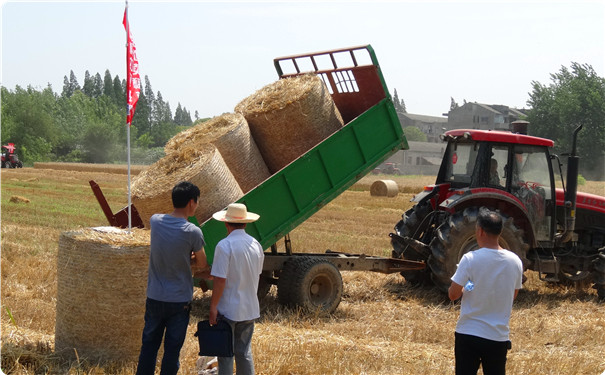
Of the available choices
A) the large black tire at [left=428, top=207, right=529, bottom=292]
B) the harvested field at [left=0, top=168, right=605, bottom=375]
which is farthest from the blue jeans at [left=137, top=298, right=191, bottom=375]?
the large black tire at [left=428, top=207, right=529, bottom=292]

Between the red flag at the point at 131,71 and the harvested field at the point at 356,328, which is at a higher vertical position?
the red flag at the point at 131,71

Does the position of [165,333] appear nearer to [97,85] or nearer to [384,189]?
[384,189]

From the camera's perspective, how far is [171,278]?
5.14 meters

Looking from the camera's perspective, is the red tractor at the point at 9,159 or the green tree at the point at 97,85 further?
the green tree at the point at 97,85

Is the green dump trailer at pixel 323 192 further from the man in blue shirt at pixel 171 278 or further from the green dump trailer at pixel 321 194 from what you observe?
the man in blue shirt at pixel 171 278

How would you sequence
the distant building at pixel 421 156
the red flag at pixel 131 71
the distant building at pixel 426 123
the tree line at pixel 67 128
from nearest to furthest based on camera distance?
the red flag at pixel 131 71 → the tree line at pixel 67 128 → the distant building at pixel 421 156 → the distant building at pixel 426 123

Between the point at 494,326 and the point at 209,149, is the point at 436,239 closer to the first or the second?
the point at 209,149

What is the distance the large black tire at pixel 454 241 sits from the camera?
9.34 metres

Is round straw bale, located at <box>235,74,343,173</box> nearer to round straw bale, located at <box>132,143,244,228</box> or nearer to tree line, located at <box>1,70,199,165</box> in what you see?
round straw bale, located at <box>132,143,244,228</box>

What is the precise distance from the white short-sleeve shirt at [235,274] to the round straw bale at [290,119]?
157 inches

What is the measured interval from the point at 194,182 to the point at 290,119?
1.74 meters

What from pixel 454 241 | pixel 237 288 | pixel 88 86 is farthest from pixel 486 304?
pixel 88 86

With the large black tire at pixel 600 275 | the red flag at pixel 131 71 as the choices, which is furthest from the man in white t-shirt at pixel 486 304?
the large black tire at pixel 600 275

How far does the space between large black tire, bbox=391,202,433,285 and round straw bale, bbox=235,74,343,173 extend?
1996 millimetres
